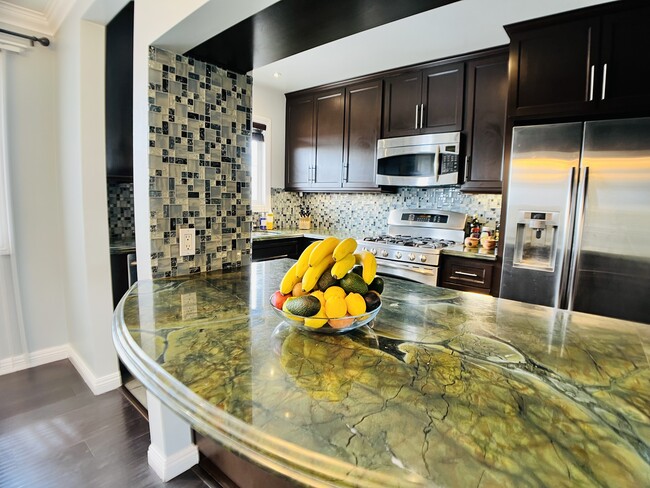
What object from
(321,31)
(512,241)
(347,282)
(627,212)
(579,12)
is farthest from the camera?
(512,241)

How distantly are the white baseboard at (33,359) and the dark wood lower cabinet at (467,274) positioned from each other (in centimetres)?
301

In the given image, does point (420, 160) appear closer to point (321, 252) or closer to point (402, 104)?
point (402, 104)

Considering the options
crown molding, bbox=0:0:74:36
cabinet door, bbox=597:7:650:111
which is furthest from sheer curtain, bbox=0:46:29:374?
cabinet door, bbox=597:7:650:111

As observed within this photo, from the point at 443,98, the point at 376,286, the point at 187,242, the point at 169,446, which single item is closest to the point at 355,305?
the point at 376,286

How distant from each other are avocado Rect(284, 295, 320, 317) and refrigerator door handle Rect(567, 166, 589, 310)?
2014 mm

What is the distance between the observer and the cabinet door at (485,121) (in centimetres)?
273

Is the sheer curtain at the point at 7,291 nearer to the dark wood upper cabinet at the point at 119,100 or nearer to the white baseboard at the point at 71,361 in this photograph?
the white baseboard at the point at 71,361

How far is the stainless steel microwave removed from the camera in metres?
2.95

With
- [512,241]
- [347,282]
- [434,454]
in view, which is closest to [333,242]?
[347,282]

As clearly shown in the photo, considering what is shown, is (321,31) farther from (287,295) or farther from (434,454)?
(434,454)

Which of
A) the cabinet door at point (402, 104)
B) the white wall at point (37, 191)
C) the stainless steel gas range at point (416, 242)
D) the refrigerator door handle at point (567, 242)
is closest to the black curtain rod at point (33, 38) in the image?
the white wall at point (37, 191)

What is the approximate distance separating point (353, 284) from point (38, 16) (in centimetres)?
301

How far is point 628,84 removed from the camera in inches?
81.0

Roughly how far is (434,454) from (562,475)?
16cm
